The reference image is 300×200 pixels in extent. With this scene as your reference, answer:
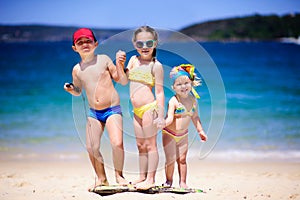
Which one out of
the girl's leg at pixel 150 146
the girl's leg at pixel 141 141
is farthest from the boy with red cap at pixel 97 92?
the girl's leg at pixel 150 146

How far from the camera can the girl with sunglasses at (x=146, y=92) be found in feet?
14.8

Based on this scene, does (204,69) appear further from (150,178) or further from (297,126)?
(297,126)

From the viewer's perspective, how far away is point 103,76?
181 inches

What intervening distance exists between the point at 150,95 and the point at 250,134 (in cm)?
517

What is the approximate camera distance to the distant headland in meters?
30.5

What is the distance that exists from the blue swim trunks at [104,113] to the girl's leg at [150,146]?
329mm

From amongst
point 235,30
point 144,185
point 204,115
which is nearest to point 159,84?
point 144,185

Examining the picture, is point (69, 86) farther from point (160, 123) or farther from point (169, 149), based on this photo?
point (169, 149)

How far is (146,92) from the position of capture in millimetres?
4551

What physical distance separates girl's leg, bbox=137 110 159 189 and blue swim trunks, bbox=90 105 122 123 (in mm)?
329

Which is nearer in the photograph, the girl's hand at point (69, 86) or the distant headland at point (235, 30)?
the girl's hand at point (69, 86)

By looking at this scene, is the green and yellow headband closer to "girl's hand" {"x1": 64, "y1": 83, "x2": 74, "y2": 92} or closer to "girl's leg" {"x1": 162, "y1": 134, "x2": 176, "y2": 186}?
"girl's leg" {"x1": 162, "y1": 134, "x2": 176, "y2": 186}

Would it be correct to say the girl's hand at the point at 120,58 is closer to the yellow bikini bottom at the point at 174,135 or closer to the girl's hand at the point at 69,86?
the girl's hand at the point at 69,86

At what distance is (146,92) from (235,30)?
53531 mm
